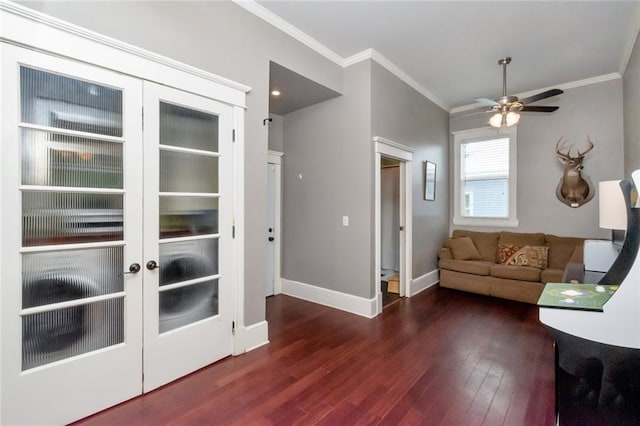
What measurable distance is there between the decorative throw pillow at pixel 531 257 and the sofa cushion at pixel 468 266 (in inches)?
13.5

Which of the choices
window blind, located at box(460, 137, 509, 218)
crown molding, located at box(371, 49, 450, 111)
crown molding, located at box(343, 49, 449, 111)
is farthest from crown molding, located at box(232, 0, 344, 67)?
window blind, located at box(460, 137, 509, 218)

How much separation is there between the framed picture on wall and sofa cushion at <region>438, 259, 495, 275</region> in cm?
113

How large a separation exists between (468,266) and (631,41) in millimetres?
3322

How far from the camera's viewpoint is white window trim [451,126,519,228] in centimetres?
498

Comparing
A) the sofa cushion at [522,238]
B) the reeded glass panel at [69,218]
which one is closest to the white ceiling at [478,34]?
the reeded glass panel at [69,218]

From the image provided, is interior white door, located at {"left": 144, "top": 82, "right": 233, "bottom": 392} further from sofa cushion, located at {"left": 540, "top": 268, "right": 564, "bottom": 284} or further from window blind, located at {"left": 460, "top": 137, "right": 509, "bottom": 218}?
window blind, located at {"left": 460, "top": 137, "right": 509, "bottom": 218}

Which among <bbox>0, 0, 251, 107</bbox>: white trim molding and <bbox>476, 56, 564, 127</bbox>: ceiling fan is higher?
<bbox>476, 56, 564, 127</bbox>: ceiling fan

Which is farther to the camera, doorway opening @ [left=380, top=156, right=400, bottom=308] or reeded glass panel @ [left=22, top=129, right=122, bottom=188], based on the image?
doorway opening @ [left=380, top=156, right=400, bottom=308]

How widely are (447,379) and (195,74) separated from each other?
3.18 meters

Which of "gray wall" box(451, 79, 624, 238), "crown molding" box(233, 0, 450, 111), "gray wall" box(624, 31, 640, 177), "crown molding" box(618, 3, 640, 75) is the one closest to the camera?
"crown molding" box(233, 0, 450, 111)

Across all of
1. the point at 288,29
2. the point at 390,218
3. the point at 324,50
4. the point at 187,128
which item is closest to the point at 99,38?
the point at 187,128

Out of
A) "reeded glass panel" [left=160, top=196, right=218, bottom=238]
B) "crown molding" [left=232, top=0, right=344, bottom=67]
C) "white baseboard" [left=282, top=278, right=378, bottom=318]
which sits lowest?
"white baseboard" [left=282, top=278, right=378, bottom=318]

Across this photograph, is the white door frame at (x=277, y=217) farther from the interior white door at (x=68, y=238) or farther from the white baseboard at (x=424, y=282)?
the interior white door at (x=68, y=238)

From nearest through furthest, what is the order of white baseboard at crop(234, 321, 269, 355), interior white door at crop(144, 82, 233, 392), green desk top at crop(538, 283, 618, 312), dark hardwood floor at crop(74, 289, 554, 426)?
green desk top at crop(538, 283, 618, 312) → dark hardwood floor at crop(74, 289, 554, 426) → interior white door at crop(144, 82, 233, 392) → white baseboard at crop(234, 321, 269, 355)
